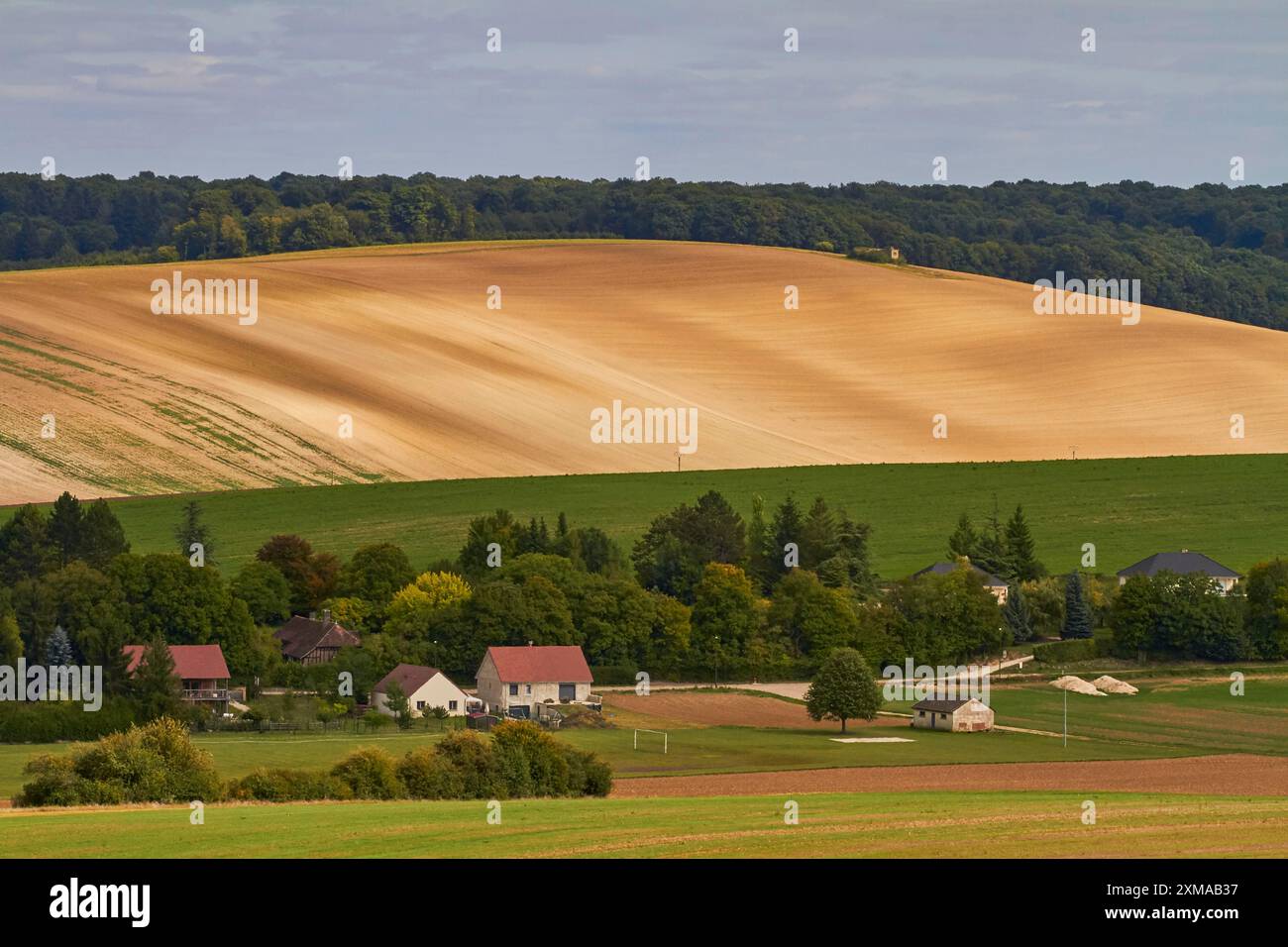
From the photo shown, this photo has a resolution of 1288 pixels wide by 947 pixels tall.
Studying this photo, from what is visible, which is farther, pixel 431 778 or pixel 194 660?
pixel 194 660

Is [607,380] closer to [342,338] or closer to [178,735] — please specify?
[342,338]

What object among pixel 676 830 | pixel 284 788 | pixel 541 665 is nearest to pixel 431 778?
pixel 284 788

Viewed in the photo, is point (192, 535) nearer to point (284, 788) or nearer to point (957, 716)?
point (957, 716)

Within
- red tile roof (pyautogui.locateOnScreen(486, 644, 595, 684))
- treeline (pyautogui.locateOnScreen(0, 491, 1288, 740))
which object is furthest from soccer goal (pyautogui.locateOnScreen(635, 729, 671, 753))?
treeline (pyautogui.locateOnScreen(0, 491, 1288, 740))

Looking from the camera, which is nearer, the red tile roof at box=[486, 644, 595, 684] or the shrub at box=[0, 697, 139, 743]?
the shrub at box=[0, 697, 139, 743]

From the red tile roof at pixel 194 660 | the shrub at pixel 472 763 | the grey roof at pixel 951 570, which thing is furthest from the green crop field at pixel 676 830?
the grey roof at pixel 951 570

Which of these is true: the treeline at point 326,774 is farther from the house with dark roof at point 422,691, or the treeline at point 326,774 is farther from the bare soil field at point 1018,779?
the house with dark roof at point 422,691

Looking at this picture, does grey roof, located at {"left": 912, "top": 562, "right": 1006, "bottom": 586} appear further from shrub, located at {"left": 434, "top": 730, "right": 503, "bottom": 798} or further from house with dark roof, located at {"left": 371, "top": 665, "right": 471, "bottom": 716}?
shrub, located at {"left": 434, "top": 730, "right": 503, "bottom": 798}
